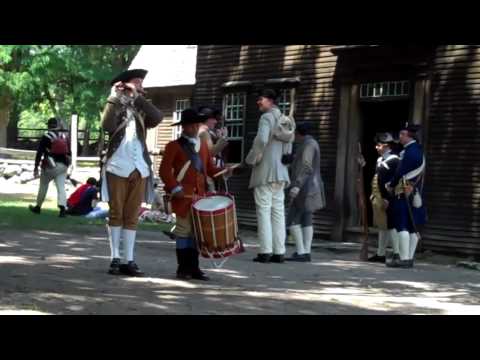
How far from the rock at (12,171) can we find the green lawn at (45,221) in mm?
14273

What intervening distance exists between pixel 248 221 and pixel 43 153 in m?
4.25

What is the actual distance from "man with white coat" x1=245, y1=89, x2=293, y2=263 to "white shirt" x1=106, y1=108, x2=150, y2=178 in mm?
2758

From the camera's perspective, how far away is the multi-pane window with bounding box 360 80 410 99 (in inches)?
617

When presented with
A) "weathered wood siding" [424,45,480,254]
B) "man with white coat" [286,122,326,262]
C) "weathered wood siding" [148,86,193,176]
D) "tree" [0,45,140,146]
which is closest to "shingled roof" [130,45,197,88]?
"weathered wood siding" [148,86,193,176]

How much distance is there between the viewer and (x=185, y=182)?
9.66 m

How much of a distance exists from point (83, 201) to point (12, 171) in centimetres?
1740

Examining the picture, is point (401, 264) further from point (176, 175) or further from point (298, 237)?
point (176, 175)

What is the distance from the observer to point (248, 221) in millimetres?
19000

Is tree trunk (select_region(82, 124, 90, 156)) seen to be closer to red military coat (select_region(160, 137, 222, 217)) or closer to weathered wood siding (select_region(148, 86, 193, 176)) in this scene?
weathered wood siding (select_region(148, 86, 193, 176))

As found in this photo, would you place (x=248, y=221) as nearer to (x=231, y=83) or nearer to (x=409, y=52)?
(x=231, y=83)

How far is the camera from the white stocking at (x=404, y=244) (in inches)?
487

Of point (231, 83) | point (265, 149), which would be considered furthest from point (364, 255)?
point (231, 83)

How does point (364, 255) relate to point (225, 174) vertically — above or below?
below

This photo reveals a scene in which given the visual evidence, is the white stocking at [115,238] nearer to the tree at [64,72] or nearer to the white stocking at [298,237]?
the white stocking at [298,237]
